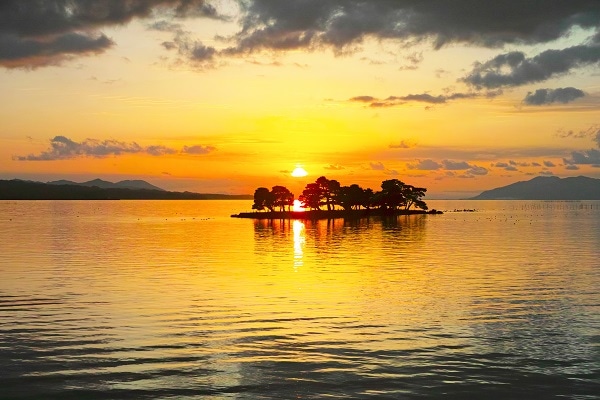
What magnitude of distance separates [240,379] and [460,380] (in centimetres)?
873

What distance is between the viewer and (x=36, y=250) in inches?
3529

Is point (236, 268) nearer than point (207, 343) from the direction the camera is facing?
No

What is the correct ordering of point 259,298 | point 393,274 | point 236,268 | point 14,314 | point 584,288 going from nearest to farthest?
point 14,314 < point 259,298 < point 584,288 < point 393,274 < point 236,268

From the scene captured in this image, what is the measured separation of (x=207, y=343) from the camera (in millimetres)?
30422

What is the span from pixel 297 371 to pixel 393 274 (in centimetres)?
3677

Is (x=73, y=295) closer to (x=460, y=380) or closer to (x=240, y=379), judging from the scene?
(x=240, y=379)

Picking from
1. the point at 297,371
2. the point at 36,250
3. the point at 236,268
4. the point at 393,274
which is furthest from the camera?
the point at 36,250

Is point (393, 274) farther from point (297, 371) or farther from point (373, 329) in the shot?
point (297, 371)

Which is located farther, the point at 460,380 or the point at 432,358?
the point at 432,358

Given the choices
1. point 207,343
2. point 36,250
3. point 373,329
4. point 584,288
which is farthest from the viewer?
point 36,250

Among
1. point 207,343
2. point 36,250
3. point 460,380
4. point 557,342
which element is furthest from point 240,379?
point 36,250

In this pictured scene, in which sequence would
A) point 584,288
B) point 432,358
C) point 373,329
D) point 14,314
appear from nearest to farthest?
point 432,358, point 373,329, point 14,314, point 584,288

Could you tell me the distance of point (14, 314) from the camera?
1513 inches

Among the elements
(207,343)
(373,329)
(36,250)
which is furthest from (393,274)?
(36,250)
